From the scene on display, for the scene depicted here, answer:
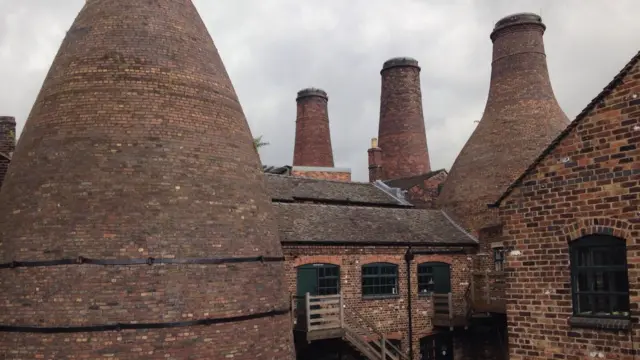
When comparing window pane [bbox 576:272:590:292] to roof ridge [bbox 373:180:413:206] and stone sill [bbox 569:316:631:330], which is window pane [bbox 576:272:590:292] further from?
roof ridge [bbox 373:180:413:206]

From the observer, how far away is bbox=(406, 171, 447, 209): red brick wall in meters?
25.8

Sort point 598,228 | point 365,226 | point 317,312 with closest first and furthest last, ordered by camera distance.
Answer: point 598,228 < point 317,312 < point 365,226

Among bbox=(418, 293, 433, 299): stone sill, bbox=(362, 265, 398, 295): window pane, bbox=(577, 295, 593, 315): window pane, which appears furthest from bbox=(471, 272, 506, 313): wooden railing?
bbox=(577, 295, 593, 315): window pane

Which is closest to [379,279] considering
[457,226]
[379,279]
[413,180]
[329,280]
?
[379,279]

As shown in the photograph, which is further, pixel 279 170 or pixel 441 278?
pixel 279 170

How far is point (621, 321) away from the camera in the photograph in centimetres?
723

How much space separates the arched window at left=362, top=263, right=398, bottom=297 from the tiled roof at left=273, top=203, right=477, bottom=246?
0.82 m

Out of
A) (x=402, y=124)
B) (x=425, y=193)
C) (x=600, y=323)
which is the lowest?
(x=600, y=323)

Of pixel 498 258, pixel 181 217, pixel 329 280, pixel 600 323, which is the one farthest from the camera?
pixel 498 258

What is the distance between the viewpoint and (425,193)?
2592 centimetres

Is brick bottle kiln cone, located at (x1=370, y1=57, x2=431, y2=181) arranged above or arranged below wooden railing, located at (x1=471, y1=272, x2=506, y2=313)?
above

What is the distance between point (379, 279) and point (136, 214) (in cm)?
986

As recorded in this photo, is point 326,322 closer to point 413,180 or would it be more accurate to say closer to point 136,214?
point 136,214

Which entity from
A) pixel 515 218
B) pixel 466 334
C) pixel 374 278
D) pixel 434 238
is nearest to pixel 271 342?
pixel 515 218
